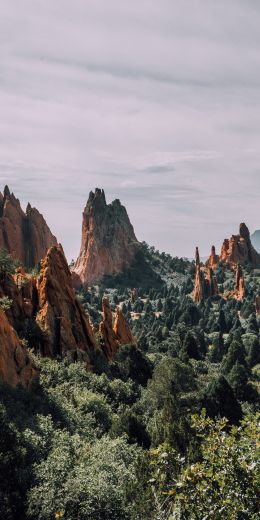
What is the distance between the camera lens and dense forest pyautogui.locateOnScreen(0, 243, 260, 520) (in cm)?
1254

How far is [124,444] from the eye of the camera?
1288 inches

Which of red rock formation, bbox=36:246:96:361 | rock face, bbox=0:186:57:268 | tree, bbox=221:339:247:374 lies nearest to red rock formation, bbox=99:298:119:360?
red rock formation, bbox=36:246:96:361

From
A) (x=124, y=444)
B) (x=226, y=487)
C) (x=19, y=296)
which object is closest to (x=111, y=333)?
(x=19, y=296)

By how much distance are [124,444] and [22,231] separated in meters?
154

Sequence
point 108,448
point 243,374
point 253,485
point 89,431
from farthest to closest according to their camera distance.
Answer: point 243,374, point 89,431, point 108,448, point 253,485

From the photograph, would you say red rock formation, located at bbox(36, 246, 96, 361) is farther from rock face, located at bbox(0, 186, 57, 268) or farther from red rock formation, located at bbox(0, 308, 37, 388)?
rock face, located at bbox(0, 186, 57, 268)

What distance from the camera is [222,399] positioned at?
179 feet

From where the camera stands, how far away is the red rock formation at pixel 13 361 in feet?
131

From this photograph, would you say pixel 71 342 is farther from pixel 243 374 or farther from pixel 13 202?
pixel 13 202

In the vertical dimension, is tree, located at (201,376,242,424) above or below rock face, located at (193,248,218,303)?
below

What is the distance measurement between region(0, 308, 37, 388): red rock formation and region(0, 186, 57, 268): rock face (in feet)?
422

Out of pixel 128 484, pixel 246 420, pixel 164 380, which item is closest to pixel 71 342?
pixel 164 380

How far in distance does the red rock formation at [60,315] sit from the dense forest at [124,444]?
1.88 meters

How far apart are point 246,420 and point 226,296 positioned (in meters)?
174
